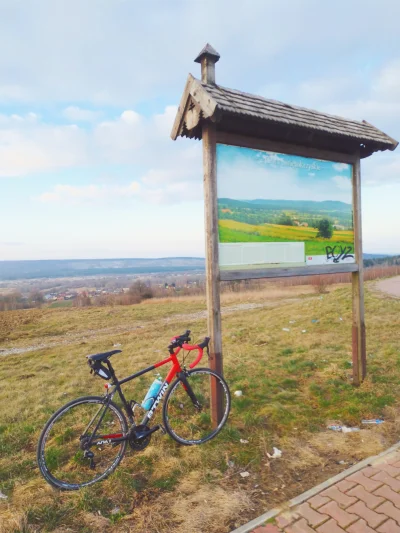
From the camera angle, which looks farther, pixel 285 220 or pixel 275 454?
pixel 285 220

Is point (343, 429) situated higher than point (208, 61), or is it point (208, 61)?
point (208, 61)

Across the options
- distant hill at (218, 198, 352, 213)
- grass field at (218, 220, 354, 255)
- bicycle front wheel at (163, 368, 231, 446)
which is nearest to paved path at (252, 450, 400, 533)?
bicycle front wheel at (163, 368, 231, 446)

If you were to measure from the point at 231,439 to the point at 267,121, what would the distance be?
4.10 metres

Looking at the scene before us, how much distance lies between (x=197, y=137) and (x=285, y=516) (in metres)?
4.50

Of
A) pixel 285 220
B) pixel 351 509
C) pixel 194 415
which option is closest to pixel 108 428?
pixel 194 415

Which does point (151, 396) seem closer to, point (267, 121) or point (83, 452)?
point (83, 452)

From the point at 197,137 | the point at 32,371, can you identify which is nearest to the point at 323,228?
the point at 197,137

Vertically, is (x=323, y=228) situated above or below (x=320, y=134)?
below

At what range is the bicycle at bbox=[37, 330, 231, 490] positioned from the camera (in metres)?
3.53

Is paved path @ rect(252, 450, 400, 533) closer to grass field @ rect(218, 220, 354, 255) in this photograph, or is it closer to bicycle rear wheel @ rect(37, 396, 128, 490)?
bicycle rear wheel @ rect(37, 396, 128, 490)

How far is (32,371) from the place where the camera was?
29.0ft

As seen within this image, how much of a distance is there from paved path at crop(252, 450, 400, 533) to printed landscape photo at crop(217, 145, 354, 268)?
2670 mm

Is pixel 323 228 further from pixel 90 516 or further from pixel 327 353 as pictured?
pixel 90 516

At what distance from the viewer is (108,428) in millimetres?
4355
